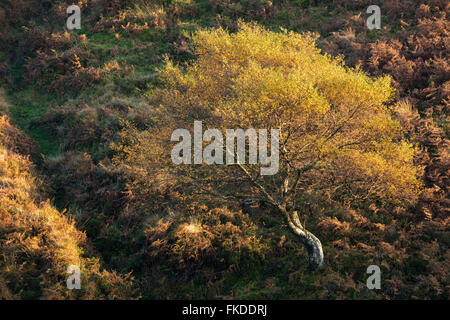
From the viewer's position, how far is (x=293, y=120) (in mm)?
8867

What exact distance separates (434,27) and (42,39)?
25.6 meters

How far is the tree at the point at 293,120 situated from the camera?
871 centimetres

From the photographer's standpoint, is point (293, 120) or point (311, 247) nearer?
point (293, 120)

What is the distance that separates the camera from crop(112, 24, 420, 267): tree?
8.71 meters

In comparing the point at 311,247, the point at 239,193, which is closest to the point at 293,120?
the point at 239,193

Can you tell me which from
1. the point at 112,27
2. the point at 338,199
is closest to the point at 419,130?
the point at 338,199

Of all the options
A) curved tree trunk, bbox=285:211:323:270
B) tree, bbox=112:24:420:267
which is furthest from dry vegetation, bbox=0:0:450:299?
curved tree trunk, bbox=285:211:323:270

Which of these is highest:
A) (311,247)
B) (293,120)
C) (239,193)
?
(293,120)

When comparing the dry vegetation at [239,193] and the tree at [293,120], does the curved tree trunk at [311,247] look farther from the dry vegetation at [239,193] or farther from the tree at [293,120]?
the dry vegetation at [239,193]

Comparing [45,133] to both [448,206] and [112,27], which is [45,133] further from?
[448,206]

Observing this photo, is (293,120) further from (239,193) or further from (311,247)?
(311,247)

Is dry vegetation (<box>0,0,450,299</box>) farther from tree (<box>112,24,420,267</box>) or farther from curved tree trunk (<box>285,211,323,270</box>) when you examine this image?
curved tree trunk (<box>285,211,323,270</box>)

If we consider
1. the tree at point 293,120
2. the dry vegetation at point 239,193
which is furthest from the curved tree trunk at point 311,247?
the dry vegetation at point 239,193

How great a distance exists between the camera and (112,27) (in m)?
23.9
